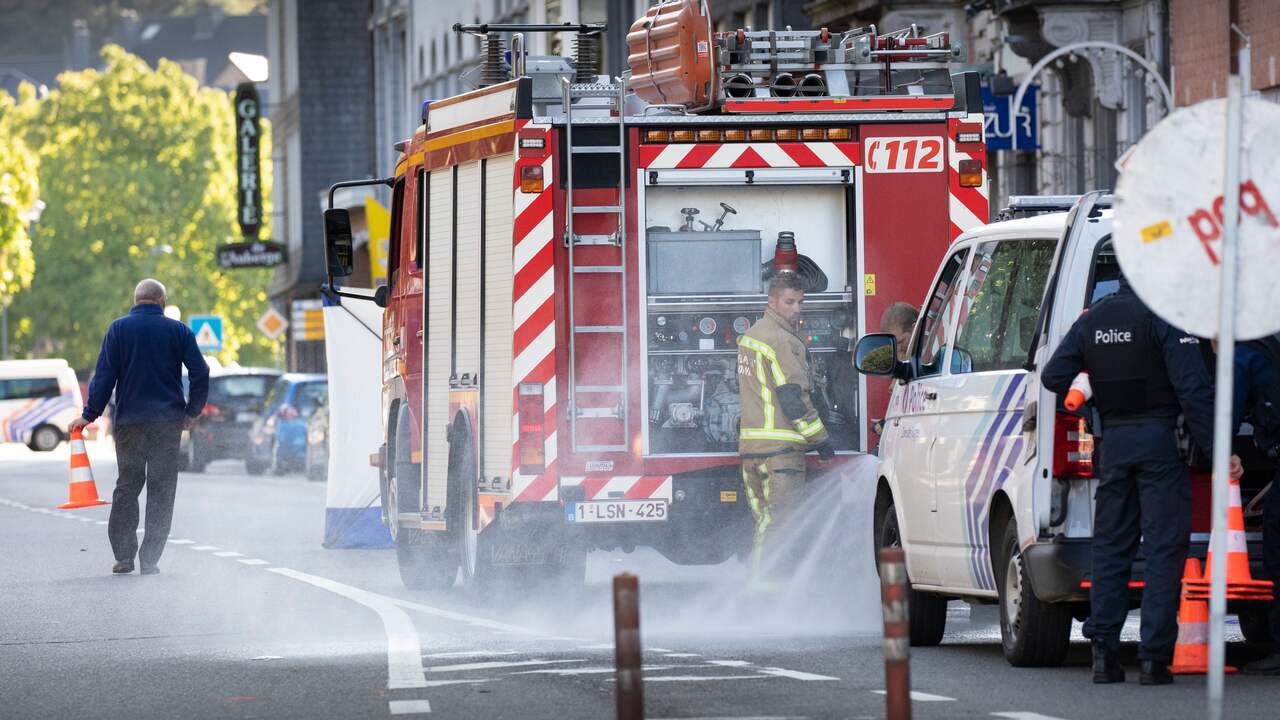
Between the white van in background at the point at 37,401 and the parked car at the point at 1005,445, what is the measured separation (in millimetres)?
55341

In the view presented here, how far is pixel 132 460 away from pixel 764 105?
5591 millimetres

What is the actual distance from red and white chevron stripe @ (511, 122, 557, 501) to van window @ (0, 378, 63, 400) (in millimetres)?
54359

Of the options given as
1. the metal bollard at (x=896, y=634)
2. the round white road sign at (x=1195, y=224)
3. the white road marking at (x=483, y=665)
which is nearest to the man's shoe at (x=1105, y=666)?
the white road marking at (x=483, y=665)

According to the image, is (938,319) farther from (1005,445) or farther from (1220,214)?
(1220,214)

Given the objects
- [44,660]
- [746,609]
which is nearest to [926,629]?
[746,609]

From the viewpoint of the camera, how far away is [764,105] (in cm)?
1478

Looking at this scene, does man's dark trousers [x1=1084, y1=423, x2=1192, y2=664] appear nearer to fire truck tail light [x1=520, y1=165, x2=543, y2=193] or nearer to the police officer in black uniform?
the police officer in black uniform

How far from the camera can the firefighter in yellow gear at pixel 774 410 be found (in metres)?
14.2

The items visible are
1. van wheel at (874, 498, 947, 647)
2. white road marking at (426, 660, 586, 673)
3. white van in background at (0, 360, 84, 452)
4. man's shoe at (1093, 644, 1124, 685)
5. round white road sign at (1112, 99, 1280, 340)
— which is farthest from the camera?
white van in background at (0, 360, 84, 452)

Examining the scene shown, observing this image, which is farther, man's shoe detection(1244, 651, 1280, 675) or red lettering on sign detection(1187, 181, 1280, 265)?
man's shoe detection(1244, 651, 1280, 675)

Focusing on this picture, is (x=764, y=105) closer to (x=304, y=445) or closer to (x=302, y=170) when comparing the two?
(x=304, y=445)

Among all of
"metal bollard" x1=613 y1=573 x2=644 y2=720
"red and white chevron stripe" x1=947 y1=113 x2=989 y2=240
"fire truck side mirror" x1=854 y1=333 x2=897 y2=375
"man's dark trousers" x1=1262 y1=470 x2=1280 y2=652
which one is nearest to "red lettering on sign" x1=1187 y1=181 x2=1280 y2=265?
"metal bollard" x1=613 y1=573 x2=644 y2=720

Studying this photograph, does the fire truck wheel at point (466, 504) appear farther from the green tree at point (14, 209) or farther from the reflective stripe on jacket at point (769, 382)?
the green tree at point (14, 209)

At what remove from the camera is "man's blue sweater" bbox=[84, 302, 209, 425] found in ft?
59.5
